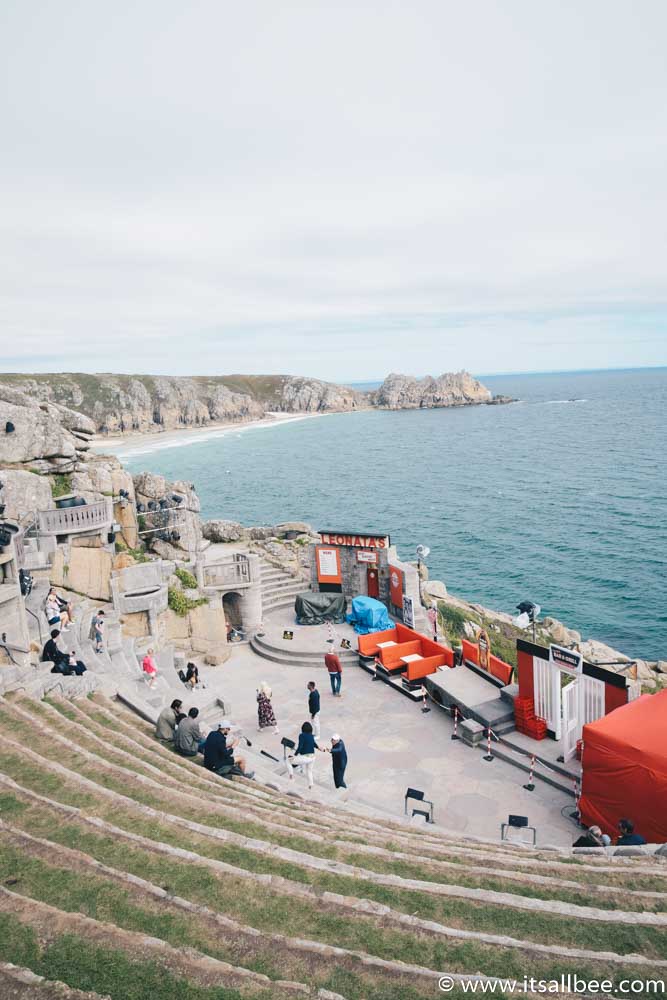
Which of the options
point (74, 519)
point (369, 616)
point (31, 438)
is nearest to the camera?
point (369, 616)

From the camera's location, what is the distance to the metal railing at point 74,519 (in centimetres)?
2467

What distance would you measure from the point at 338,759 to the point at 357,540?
1323 centimetres

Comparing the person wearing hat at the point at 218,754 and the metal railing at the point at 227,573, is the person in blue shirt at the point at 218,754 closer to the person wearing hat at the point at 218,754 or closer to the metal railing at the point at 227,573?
the person wearing hat at the point at 218,754

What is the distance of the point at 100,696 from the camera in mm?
14398

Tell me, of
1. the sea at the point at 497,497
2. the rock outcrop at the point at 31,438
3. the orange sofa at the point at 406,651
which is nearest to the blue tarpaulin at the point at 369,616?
the orange sofa at the point at 406,651

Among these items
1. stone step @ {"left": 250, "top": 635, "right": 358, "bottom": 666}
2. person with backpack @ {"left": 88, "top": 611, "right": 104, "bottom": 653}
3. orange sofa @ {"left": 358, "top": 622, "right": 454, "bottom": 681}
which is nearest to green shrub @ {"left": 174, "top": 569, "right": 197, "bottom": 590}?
stone step @ {"left": 250, "top": 635, "right": 358, "bottom": 666}

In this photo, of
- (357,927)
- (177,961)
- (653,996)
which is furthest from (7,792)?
(653,996)

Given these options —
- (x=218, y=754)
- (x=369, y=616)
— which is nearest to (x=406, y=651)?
(x=369, y=616)

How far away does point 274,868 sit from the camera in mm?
8227

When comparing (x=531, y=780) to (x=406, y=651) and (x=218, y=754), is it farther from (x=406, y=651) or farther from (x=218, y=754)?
(x=218, y=754)

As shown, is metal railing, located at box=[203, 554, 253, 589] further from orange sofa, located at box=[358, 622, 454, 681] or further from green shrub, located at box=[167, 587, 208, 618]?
orange sofa, located at box=[358, 622, 454, 681]

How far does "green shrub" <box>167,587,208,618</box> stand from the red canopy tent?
15721 millimetres

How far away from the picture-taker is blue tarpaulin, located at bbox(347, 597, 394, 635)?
24.0 meters

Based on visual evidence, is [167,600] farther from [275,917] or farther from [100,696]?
[275,917]
